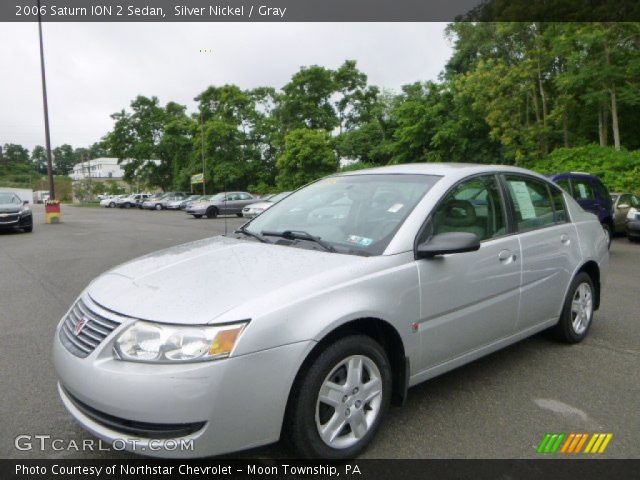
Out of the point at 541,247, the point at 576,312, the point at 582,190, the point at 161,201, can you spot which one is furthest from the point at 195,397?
the point at 161,201

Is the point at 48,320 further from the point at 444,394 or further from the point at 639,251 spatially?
the point at 639,251

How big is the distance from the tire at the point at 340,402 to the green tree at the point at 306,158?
3457 centimetres

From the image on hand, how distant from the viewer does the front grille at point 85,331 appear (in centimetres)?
249

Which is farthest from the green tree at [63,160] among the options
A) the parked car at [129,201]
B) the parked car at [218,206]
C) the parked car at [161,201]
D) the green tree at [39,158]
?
the parked car at [218,206]

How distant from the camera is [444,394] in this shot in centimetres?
349

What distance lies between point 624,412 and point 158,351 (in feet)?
9.28

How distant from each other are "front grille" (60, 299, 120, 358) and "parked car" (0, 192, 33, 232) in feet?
50.8

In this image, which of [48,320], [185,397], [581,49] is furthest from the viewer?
[581,49]

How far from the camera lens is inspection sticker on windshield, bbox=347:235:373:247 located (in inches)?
121

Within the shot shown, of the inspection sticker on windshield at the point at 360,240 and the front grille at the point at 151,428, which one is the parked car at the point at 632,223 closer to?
the inspection sticker on windshield at the point at 360,240

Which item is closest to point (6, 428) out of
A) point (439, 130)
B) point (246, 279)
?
point (246, 279)

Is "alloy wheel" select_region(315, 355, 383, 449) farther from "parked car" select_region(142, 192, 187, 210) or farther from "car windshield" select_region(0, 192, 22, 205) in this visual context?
"parked car" select_region(142, 192, 187, 210)

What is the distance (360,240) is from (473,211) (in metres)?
0.94

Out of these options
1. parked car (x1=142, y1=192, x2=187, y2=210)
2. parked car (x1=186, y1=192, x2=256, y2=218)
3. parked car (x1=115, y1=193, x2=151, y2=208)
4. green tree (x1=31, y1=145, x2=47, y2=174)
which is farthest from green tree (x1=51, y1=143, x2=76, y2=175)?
parked car (x1=186, y1=192, x2=256, y2=218)
